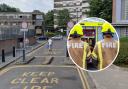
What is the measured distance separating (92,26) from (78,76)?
18.1m

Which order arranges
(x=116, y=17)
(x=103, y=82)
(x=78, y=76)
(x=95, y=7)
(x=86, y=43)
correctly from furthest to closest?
(x=95, y=7) < (x=116, y=17) < (x=78, y=76) < (x=103, y=82) < (x=86, y=43)

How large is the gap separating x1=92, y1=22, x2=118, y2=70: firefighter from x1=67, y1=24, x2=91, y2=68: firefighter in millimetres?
129

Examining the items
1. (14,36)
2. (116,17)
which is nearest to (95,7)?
(14,36)

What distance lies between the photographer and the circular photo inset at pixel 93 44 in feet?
15.9

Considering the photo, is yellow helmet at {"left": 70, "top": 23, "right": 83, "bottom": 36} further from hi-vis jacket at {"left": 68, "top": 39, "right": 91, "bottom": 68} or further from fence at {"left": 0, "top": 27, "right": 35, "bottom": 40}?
fence at {"left": 0, "top": 27, "right": 35, "bottom": 40}

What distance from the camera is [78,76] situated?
22.9 metres

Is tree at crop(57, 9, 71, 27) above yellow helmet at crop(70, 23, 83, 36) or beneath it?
above

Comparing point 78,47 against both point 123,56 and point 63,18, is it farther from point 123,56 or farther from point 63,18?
point 63,18

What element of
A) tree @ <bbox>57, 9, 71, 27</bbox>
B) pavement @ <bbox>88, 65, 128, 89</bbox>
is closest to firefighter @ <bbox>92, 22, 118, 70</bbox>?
pavement @ <bbox>88, 65, 128, 89</bbox>

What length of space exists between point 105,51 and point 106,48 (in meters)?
0.06

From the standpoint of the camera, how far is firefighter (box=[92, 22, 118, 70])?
15.8 feet

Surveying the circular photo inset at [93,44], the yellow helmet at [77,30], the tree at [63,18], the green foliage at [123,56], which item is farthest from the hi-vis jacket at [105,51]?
the tree at [63,18]

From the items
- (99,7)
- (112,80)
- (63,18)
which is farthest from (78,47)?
(63,18)

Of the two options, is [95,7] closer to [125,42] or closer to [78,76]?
[125,42]
